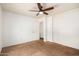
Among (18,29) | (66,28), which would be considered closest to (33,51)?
(18,29)

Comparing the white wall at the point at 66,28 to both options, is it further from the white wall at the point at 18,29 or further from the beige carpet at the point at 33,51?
the white wall at the point at 18,29

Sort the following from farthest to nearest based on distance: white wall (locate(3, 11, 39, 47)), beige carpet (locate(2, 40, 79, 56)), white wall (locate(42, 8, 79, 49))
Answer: white wall (locate(42, 8, 79, 49)) < white wall (locate(3, 11, 39, 47)) < beige carpet (locate(2, 40, 79, 56))

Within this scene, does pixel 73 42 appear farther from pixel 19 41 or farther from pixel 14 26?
pixel 14 26

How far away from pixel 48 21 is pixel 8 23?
2415mm

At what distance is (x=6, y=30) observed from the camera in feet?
7.72

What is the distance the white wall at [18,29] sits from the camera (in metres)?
2.32

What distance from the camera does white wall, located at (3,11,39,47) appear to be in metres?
2.32

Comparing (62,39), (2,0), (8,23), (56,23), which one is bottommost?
(62,39)

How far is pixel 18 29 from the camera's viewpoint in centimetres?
277

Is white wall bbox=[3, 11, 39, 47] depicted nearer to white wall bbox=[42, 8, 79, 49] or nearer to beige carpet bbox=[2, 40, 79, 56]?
beige carpet bbox=[2, 40, 79, 56]

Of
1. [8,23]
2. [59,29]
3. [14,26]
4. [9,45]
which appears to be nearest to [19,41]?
[9,45]

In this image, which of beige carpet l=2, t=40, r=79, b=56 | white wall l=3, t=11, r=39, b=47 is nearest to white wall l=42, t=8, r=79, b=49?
beige carpet l=2, t=40, r=79, b=56

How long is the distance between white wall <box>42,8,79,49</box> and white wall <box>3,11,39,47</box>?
1389 millimetres

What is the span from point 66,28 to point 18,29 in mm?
2089
